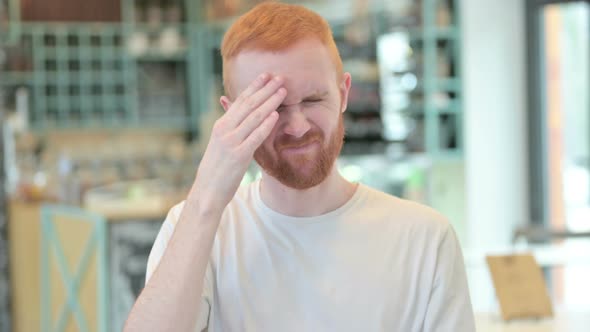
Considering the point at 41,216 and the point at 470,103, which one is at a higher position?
the point at 470,103

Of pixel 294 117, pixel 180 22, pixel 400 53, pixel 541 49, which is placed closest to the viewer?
pixel 294 117

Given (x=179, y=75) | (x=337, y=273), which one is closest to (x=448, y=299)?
(x=337, y=273)

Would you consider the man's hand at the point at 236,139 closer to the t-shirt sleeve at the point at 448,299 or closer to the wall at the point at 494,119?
the t-shirt sleeve at the point at 448,299

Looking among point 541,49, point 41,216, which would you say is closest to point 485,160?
point 541,49

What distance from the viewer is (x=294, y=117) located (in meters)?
1.43

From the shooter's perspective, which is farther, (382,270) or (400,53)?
(400,53)

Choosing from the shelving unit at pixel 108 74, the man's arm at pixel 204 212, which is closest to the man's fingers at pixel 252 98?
the man's arm at pixel 204 212

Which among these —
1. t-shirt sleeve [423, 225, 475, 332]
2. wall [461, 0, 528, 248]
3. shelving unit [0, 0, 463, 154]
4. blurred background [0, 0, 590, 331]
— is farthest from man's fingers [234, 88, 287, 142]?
wall [461, 0, 528, 248]

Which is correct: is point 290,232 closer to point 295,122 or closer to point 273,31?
point 295,122

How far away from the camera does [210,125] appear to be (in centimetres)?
822

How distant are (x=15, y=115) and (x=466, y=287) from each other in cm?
787

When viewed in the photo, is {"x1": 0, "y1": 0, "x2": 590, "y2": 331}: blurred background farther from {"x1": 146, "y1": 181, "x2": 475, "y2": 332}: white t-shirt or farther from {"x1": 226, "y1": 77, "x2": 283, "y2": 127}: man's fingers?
{"x1": 226, "y1": 77, "x2": 283, "y2": 127}: man's fingers

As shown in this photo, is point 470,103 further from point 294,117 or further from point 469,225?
point 294,117

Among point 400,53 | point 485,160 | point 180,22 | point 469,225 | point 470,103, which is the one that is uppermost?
point 180,22
